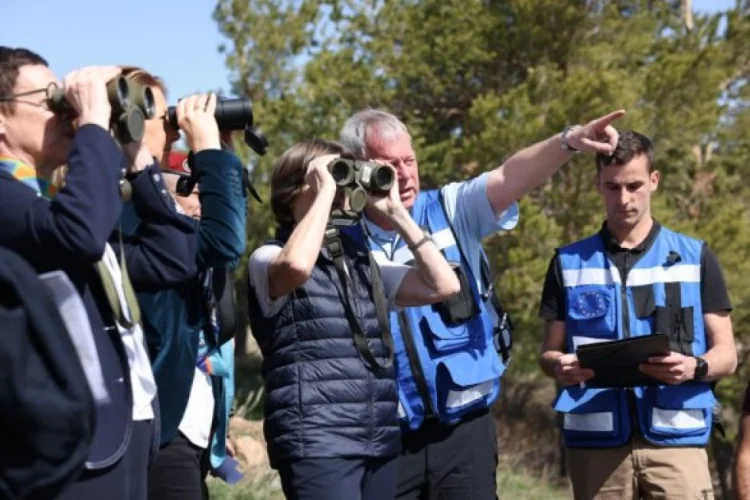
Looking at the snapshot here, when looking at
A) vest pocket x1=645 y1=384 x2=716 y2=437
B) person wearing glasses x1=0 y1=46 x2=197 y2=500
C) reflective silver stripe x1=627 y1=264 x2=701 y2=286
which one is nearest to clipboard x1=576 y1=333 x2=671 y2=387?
vest pocket x1=645 y1=384 x2=716 y2=437

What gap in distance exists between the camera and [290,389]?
3.53 meters

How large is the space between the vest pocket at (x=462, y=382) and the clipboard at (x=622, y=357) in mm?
420

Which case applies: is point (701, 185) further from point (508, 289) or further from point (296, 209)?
point (296, 209)

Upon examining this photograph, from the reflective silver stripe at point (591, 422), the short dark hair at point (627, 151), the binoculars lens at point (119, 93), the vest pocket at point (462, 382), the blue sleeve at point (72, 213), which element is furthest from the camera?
the short dark hair at point (627, 151)

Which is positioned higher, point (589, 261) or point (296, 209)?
point (296, 209)

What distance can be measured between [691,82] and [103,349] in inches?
628

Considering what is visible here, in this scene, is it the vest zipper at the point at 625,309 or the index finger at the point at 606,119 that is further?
the vest zipper at the point at 625,309

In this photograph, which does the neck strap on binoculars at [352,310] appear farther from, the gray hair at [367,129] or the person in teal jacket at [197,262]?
the gray hair at [367,129]

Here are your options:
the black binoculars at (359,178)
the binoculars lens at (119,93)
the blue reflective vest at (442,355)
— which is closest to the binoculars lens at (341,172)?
the black binoculars at (359,178)

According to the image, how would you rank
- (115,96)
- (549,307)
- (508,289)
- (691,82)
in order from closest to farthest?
(115,96) → (549,307) → (508,289) → (691,82)

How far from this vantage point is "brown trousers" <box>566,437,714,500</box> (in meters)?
4.46

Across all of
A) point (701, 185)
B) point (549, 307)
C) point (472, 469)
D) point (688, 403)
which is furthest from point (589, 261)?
point (701, 185)

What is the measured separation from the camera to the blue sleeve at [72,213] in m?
2.50

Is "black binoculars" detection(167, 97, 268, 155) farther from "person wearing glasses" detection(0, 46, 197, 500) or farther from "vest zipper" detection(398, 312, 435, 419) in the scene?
"vest zipper" detection(398, 312, 435, 419)
